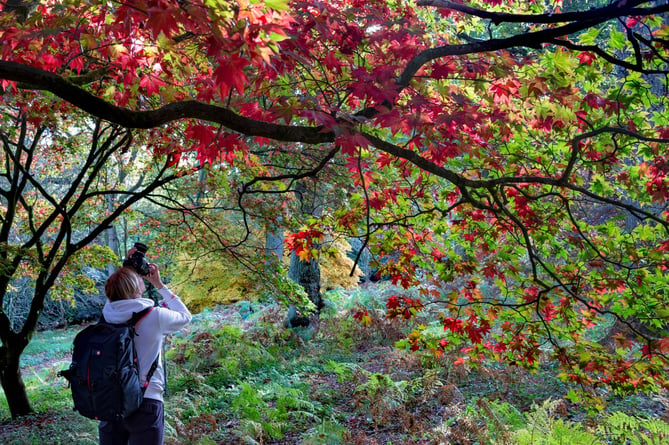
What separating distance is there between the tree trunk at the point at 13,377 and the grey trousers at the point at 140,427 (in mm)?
3419

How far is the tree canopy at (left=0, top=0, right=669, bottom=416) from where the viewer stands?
2229 mm

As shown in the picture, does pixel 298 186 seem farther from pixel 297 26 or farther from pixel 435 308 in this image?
pixel 297 26

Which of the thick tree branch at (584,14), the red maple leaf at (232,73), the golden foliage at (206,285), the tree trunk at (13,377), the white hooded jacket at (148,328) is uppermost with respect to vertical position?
the thick tree branch at (584,14)

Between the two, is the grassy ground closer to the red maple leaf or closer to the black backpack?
the black backpack

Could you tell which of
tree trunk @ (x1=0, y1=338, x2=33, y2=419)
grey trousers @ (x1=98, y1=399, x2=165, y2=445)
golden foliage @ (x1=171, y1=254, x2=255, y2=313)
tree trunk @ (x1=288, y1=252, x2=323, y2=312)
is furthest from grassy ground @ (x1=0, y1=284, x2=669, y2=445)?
grey trousers @ (x1=98, y1=399, x2=165, y2=445)

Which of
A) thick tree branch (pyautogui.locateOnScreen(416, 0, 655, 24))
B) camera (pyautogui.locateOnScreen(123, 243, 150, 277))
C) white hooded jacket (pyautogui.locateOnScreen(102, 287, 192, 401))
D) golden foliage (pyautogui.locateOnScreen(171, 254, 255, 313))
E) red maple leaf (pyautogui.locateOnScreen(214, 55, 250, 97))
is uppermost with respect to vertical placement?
thick tree branch (pyautogui.locateOnScreen(416, 0, 655, 24))

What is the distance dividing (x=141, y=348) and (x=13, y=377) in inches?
164

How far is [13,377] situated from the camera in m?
5.77

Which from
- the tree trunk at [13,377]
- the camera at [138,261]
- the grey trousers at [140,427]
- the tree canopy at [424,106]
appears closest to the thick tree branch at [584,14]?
the tree canopy at [424,106]

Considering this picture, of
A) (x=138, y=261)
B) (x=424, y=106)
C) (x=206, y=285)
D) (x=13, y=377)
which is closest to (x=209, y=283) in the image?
(x=206, y=285)

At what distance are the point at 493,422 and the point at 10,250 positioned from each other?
5.45 m

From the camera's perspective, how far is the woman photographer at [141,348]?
285 centimetres

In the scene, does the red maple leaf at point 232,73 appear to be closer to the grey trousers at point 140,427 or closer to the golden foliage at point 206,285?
the grey trousers at point 140,427

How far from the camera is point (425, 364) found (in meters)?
7.82
